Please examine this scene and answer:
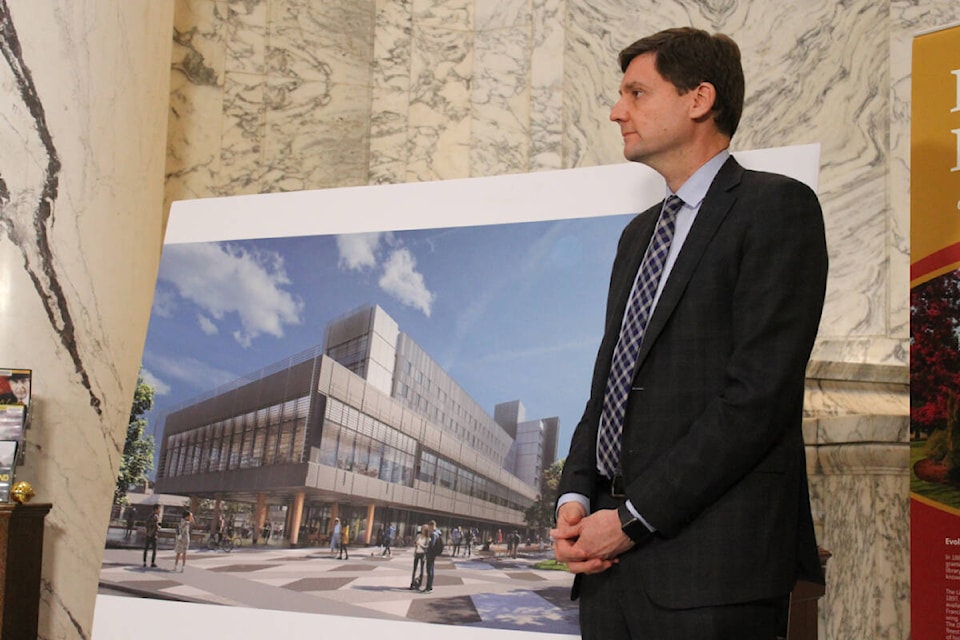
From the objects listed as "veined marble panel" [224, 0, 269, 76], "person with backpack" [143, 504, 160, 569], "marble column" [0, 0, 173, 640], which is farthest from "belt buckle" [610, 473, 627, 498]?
"veined marble panel" [224, 0, 269, 76]

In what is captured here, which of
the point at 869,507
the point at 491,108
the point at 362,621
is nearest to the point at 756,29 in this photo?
the point at 491,108

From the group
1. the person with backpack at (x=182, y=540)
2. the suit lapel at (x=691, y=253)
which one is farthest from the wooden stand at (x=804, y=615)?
the person with backpack at (x=182, y=540)

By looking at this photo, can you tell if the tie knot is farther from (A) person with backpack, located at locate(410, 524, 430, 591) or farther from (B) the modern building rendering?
(A) person with backpack, located at locate(410, 524, 430, 591)

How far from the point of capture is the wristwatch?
5.90ft

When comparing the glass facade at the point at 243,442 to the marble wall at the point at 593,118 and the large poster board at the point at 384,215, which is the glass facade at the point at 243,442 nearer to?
the large poster board at the point at 384,215

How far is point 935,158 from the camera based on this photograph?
9.11 feet

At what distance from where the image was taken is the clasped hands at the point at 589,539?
1.83m

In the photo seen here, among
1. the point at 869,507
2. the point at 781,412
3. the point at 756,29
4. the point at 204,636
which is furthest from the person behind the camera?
the point at 756,29

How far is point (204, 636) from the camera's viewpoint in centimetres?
307

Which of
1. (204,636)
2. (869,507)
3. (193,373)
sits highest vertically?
(193,373)

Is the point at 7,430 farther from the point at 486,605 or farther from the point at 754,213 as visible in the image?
the point at 754,213

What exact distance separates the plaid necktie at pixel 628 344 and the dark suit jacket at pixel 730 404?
6 centimetres

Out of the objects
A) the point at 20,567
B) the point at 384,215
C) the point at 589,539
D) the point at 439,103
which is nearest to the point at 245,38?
the point at 439,103

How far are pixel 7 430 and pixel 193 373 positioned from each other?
0.79 metres
